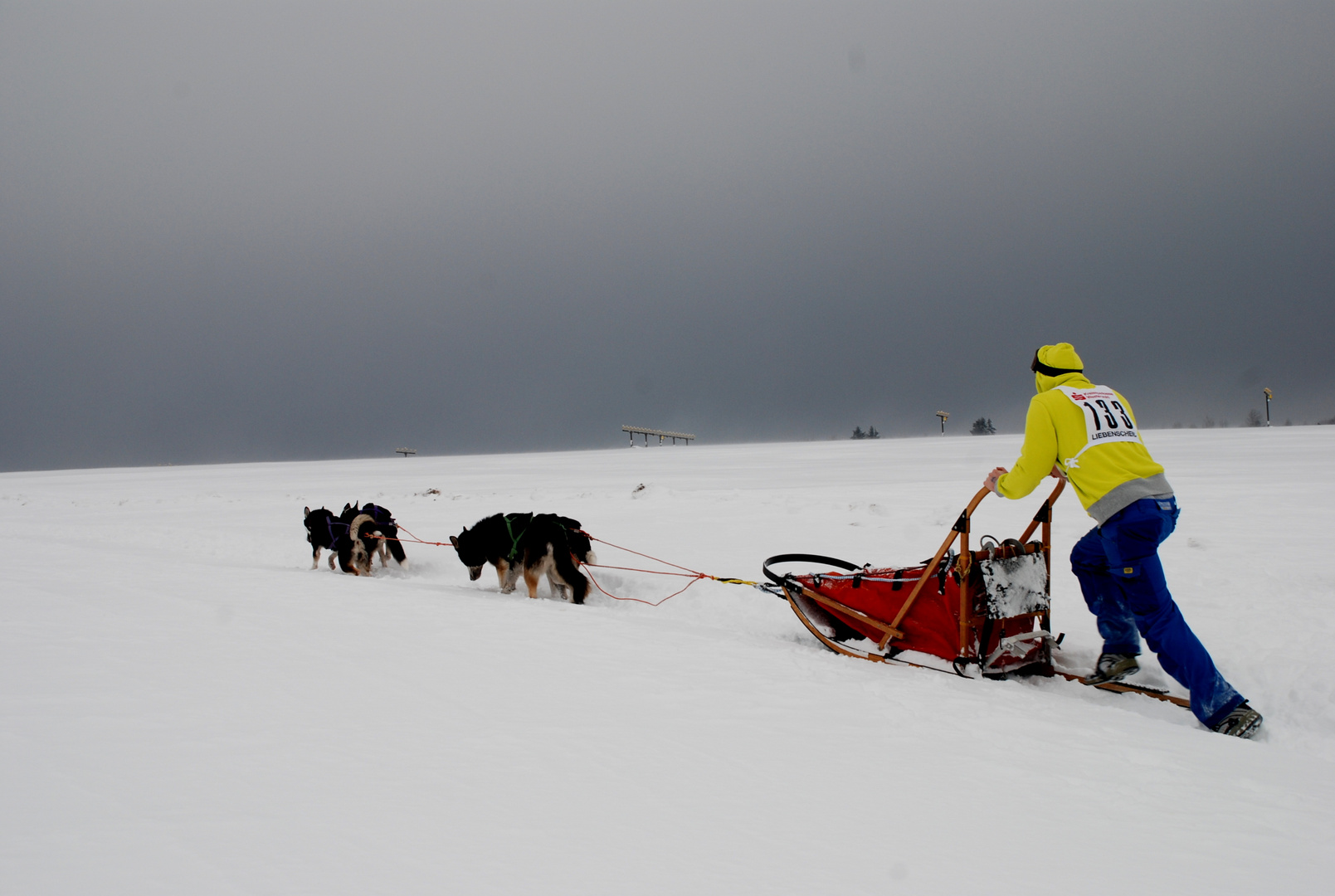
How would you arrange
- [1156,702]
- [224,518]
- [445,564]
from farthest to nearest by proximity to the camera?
[224,518], [445,564], [1156,702]

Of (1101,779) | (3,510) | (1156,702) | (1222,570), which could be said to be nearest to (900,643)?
(1156,702)

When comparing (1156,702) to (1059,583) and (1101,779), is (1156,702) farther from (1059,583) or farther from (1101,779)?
(1059,583)

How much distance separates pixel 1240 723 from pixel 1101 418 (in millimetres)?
1474

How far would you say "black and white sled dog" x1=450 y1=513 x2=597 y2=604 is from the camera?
20.4 ft

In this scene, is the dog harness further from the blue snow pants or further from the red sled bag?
the blue snow pants

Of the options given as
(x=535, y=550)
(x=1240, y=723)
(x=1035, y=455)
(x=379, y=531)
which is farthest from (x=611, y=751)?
(x=379, y=531)

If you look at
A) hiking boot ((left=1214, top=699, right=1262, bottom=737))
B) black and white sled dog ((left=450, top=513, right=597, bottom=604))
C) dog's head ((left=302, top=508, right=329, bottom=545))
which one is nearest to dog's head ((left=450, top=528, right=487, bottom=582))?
black and white sled dog ((left=450, top=513, right=597, bottom=604))

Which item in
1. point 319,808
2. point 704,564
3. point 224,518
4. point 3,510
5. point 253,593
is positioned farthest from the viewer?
point 3,510

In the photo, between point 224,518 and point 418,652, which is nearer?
point 418,652

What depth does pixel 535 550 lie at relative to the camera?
6.33 m

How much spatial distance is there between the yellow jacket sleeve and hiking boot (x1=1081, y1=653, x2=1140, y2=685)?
3.56 feet

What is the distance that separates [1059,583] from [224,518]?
12066 mm

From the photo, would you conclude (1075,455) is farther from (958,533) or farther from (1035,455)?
(958,533)

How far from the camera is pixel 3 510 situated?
1430cm
